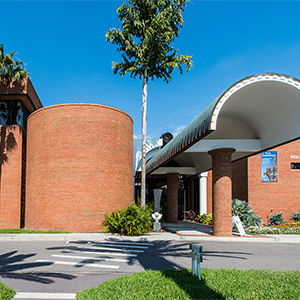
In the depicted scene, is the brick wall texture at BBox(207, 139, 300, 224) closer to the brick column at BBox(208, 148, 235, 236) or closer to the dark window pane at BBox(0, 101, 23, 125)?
the brick column at BBox(208, 148, 235, 236)

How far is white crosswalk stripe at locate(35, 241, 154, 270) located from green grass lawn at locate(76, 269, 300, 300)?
7.38 ft

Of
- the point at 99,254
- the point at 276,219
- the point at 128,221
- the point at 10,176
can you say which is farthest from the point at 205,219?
the point at 99,254

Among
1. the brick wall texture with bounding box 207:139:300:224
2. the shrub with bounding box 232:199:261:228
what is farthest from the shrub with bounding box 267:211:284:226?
the shrub with bounding box 232:199:261:228

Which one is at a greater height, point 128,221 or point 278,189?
point 278,189

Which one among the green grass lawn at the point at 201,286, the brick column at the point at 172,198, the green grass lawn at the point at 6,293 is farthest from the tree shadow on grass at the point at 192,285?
the brick column at the point at 172,198

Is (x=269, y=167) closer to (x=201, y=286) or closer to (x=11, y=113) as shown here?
(x=11, y=113)

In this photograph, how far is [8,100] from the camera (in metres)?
22.5

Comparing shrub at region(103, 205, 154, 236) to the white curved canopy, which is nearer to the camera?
the white curved canopy

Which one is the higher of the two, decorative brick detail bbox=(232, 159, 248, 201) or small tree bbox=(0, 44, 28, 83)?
small tree bbox=(0, 44, 28, 83)

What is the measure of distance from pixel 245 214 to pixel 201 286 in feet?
51.5

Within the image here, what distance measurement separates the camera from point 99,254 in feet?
37.2

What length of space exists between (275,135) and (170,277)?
1135cm

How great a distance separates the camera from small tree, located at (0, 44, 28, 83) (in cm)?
2056

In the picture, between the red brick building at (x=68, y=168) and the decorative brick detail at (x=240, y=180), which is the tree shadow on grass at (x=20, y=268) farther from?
the decorative brick detail at (x=240, y=180)
